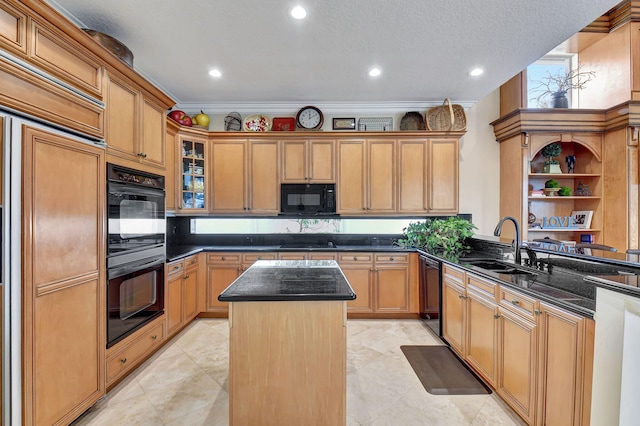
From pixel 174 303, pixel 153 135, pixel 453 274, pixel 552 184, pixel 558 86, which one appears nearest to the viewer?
pixel 153 135

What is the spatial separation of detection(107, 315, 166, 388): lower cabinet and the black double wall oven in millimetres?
65

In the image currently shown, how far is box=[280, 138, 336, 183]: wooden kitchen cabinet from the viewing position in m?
3.92

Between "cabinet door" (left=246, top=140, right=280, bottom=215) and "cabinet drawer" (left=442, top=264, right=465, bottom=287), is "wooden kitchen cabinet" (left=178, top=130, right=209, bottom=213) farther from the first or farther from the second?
"cabinet drawer" (left=442, top=264, right=465, bottom=287)

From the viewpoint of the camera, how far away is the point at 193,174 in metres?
3.83

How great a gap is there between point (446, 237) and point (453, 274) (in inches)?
30.7

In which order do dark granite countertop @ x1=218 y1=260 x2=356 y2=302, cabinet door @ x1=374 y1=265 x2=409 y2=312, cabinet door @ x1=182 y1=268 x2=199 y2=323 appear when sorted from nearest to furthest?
dark granite countertop @ x1=218 y1=260 x2=356 y2=302
cabinet door @ x1=182 y1=268 x2=199 y2=323
cabinet door @ x1=374 y1=265 x2=409 y2=312

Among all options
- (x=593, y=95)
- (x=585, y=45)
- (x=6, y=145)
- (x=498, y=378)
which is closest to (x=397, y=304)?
(x=498, y=378)

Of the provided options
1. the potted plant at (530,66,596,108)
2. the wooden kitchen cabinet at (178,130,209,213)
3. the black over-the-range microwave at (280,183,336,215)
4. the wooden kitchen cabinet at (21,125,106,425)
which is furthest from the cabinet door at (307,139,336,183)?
the potted plant at (530,66,596,108)

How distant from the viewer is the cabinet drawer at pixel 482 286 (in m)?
2.11

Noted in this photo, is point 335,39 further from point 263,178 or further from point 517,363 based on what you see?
point 517,363

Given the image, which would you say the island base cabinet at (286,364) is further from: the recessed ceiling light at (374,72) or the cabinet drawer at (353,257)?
the recessed ceiling light at (374,72)

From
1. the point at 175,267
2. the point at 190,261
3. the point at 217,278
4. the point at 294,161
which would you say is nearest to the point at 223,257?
the point at 217,278

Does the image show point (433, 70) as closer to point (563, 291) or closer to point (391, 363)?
point (563, 291)

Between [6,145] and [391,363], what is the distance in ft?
9.89
